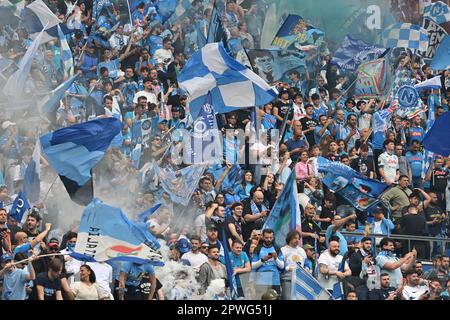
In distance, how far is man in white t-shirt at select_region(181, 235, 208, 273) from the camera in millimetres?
15867

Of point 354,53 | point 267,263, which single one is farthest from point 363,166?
point 267,263

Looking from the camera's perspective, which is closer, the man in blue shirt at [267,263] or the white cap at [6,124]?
the man in blue shirt at [267,263]

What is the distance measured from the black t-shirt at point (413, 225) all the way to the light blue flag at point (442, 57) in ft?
16.7

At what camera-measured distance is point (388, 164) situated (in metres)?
19.6

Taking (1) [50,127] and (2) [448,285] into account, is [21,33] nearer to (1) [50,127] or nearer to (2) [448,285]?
(1) [50,127]

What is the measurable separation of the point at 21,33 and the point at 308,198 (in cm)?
474

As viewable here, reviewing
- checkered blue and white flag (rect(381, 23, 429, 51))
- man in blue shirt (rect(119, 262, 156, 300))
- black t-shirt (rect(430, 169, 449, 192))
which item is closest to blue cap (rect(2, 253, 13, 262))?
man in blue shirt (rect(119, 262, 156, 300))

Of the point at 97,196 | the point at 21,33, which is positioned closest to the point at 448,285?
the point at 97,196

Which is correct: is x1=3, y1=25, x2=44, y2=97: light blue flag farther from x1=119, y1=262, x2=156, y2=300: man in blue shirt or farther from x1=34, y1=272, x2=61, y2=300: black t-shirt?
x1=34, y1=272, x2=61, y2=300: black t-shirt

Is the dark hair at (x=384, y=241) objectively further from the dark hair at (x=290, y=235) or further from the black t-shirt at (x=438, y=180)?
the black t-shirt at (x=438, y=180)

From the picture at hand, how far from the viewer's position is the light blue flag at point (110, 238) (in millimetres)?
15234

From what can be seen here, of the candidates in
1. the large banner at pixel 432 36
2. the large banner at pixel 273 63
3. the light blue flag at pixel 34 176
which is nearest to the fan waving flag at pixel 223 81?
the large banner at pixel 273 63

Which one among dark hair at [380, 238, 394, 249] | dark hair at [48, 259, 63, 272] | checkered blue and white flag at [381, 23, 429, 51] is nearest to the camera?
dark hair at [48, 259, 63, 272]

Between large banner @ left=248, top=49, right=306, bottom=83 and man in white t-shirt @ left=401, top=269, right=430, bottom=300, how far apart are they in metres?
5.25
